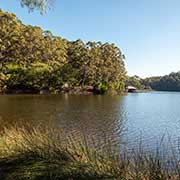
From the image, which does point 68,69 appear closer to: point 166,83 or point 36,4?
point 36,4

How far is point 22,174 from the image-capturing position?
578 cm

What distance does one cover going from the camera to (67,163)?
627 cm

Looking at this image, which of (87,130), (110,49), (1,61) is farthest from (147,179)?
(110,49)

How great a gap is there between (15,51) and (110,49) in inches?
1880

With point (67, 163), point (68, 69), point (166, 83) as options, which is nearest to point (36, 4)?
point (67, 163)

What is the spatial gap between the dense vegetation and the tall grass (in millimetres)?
134341

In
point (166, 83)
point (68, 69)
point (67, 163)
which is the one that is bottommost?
point (67, 163)

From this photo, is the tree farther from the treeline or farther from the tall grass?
Result: the treeline

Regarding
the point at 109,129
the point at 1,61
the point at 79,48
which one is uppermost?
the point at 79,48

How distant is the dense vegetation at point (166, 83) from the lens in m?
137

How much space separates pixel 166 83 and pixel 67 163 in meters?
140

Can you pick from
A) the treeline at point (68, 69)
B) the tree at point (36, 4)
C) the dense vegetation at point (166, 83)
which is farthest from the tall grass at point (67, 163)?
the dense vegetation at point (166, 83)

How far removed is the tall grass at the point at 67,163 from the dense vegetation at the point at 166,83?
441ft

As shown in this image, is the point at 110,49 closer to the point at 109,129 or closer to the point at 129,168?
the point at 109,129
